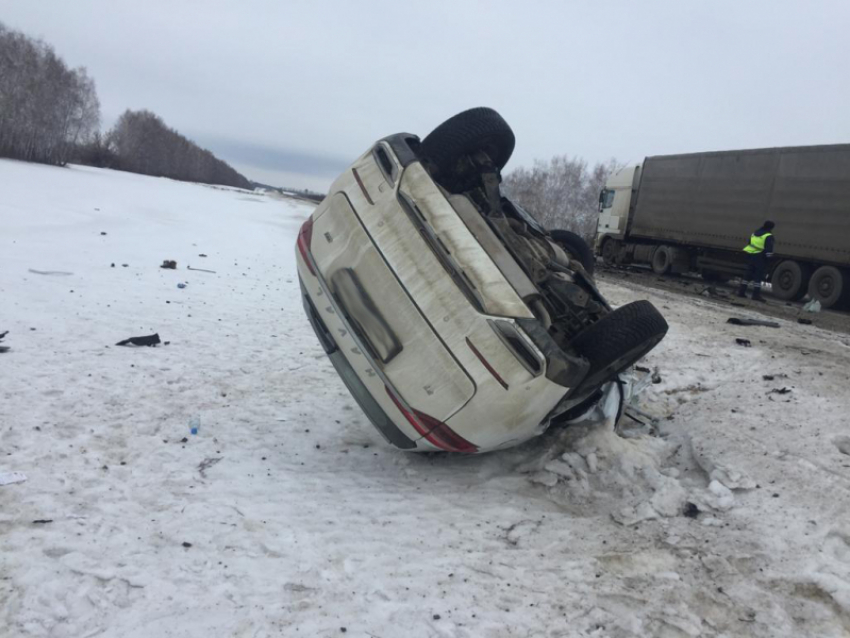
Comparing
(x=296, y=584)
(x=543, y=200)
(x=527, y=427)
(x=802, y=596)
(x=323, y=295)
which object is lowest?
(x=296, y=584)

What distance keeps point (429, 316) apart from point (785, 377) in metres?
3.75

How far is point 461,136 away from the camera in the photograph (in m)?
3.96

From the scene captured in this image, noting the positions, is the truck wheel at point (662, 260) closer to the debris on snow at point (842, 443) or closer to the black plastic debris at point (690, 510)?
the debris on snow at point (842, 443)

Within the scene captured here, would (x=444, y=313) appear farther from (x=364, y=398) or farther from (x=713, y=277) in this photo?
(x=713, y=277)

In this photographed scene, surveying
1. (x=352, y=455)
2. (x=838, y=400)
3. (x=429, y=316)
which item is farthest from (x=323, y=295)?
(x=838, y=400)

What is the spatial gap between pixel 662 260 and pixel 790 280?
466 cm

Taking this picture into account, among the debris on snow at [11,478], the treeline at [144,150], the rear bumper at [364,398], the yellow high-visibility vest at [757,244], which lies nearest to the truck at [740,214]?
the yellow high-visibility vest at [757,244]

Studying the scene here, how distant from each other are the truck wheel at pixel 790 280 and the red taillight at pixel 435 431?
44.8ft

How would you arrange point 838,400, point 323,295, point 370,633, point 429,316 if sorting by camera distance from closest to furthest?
point 370,633
point 429,316
point 323,295
point 838,400

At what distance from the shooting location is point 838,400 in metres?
4.45

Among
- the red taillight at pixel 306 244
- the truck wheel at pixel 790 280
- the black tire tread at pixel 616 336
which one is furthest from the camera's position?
the truck wheel at pixel 790 280

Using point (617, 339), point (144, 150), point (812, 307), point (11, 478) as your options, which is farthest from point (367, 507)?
point (144, 150)

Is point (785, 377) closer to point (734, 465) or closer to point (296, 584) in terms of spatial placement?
point (734, 465)

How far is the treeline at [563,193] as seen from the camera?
57.3m
